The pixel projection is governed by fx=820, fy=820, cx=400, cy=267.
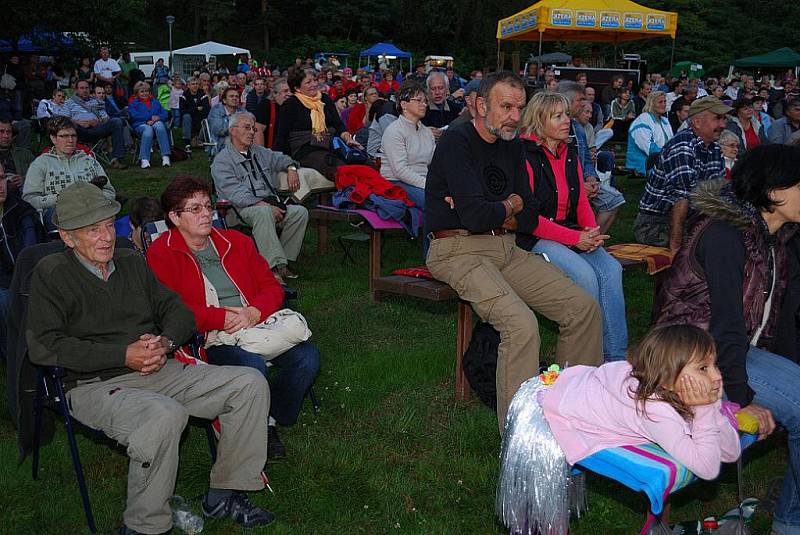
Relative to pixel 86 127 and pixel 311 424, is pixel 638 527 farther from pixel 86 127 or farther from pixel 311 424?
pixel 86 127

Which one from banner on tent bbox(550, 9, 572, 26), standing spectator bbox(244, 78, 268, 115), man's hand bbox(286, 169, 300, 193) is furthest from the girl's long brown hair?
banner on tent bbox(550, 9, 572, 26)

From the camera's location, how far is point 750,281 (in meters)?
3.44

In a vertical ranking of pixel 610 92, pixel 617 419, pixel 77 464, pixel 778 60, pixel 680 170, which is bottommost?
pixel 77 464

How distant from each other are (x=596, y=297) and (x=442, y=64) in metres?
30.2

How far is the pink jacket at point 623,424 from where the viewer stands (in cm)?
281

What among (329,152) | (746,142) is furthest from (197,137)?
(746,142)

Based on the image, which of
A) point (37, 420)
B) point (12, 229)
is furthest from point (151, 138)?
point (37, 420)

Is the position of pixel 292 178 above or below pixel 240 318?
above

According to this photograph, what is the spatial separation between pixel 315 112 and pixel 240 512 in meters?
6.03

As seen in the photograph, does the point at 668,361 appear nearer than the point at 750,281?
Yes

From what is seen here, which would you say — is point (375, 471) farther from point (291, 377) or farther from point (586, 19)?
point (586, 19)

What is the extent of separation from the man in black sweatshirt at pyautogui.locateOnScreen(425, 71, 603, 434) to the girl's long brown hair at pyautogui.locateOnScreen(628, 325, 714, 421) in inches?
55.6

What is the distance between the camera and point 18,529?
142 inches

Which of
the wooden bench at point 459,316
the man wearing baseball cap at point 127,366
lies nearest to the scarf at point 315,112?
the wooden bench at point 459,316
